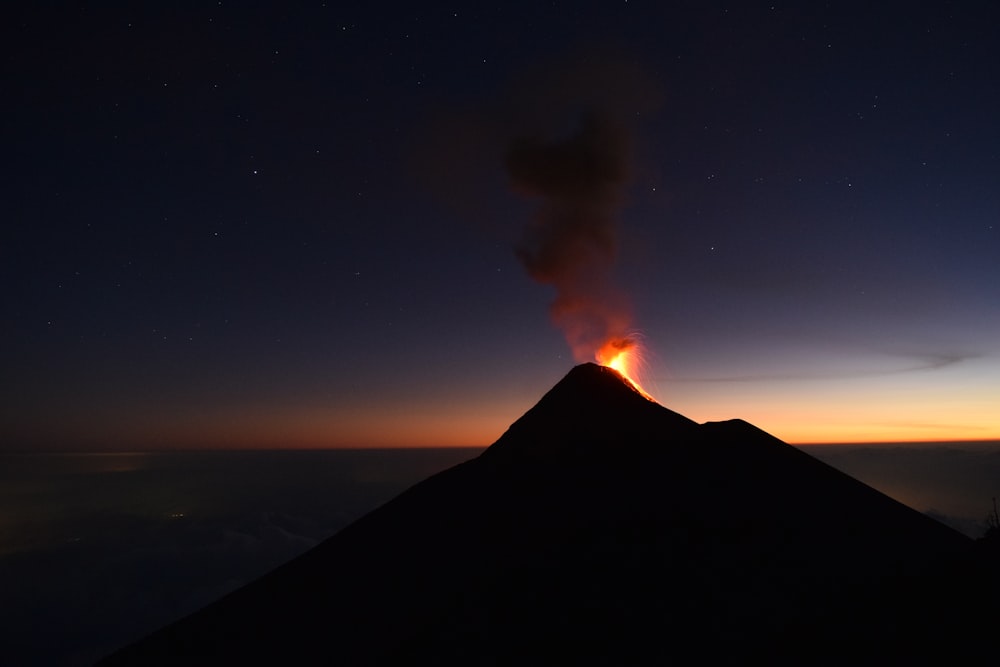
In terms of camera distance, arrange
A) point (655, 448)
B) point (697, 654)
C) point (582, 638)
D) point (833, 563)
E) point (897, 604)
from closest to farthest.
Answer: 1. point (897, 604)
2. point (697, 654)
3. point (582, 638)
4. point (833, 563)
5. point (655, 448)

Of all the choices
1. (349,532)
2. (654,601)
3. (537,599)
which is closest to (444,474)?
(349,532)

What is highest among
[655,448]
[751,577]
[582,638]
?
[655,448]

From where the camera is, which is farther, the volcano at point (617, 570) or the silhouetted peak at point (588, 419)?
the silhouetted peak at point (588, 419)

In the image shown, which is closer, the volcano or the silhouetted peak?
the volcano

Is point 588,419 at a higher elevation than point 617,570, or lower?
higher

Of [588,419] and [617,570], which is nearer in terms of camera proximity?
[617,570]

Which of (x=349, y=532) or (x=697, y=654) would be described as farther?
(x=349, y=532)

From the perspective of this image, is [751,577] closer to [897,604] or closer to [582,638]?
[897,604]

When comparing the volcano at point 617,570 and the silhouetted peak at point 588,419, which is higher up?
the silhouetted peak at point 588,419
